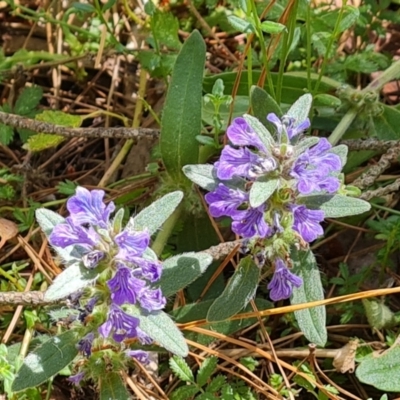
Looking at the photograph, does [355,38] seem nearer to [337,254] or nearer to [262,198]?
[337,254]

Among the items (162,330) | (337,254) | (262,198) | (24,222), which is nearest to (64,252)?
(162,330)

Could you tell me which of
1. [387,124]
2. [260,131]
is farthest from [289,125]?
[387,124]

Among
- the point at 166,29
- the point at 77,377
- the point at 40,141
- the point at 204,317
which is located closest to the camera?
the point at 77,377

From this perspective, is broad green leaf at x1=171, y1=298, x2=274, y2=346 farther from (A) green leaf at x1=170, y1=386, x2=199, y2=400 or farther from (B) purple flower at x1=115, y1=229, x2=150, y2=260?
(B) purple flower at x1=115, y1=229, x2=150, y2=260

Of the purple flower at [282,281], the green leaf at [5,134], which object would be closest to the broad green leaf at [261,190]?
the purple flower at [282,281]

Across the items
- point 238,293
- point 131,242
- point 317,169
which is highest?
point 317,169

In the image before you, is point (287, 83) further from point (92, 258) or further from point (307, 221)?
point (92, 258)
